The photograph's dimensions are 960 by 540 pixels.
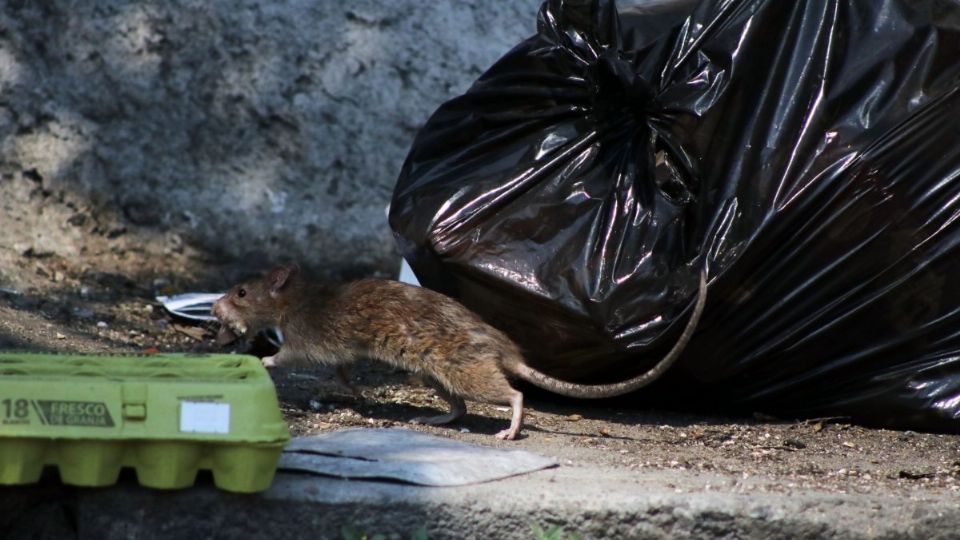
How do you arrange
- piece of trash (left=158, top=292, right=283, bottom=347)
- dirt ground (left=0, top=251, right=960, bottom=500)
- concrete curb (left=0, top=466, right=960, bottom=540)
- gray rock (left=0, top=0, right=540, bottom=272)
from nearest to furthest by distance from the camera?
1. concrete curb (left=0, top=466, right=960, bottom=540)
2. dirt ground (left=0, top=251, right=960, bottom=500)
3. piece of trash (left=158, top=292, right=283, bottom=347)
4. gray rock (left=0, top=0, right=540, bottom=272)

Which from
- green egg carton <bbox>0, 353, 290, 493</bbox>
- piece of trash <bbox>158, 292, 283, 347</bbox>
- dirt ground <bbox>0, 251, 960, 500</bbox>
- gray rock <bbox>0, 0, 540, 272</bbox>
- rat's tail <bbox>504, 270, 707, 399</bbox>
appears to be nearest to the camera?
green egg carton <bbox>0, 353, 290, 493</bbox>

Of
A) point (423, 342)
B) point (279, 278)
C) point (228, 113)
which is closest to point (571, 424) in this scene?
point (423, 342)

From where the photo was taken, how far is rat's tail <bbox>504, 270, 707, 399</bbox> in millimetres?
3980

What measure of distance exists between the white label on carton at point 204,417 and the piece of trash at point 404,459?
0.32 metres

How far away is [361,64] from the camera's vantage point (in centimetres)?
654

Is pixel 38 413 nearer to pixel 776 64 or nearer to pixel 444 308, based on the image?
pixel 444 308

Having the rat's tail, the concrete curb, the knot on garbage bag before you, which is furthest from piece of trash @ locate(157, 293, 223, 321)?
A: the concrete curb

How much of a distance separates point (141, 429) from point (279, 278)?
1.95 metres

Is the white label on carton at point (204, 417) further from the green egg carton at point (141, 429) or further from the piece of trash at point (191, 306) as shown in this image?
the piece of trash at point (191, 306)

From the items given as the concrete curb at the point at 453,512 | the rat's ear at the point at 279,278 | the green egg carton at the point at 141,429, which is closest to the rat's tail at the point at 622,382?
the concrete curb at the point at 453,512

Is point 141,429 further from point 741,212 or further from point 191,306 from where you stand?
point 191,306

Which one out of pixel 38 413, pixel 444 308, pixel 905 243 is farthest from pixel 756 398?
pixel 38 413

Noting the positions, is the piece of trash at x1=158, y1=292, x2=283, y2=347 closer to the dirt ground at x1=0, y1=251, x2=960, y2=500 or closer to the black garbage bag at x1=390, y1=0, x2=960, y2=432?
the dirt ground at x1=0, y1=251, x2=960, y2=500

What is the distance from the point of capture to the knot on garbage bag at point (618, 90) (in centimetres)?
426
